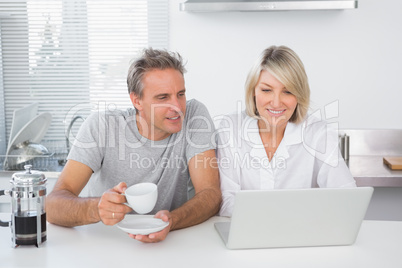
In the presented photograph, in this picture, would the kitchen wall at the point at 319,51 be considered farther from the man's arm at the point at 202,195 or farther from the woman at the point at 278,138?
the man's arm at the point at 202,195

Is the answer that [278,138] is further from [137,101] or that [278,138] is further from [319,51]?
[319,51]

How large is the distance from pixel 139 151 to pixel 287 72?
0.66 metres

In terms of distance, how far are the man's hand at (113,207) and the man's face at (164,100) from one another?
505mm

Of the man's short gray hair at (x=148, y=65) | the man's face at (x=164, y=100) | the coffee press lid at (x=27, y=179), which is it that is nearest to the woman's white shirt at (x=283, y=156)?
the man's face at (x=164, y=100)

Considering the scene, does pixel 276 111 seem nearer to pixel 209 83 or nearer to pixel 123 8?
pixel 209 83

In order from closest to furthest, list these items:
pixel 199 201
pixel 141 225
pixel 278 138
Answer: pixel 141 225, pixel 199 201, pixel 278 138

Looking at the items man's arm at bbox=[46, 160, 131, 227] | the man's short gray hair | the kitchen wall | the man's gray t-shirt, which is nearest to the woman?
the man's gray t-shirt

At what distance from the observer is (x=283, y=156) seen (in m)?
2.12

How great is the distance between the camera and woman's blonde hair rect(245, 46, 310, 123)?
2055mm

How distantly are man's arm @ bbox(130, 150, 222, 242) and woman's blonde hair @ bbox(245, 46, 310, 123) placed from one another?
0.36m

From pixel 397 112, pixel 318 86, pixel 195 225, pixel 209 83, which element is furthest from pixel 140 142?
pixel 397 112

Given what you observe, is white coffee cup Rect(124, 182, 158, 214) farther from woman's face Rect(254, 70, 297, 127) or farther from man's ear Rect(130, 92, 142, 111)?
woman's face Rect(254, 70, 297, 127)

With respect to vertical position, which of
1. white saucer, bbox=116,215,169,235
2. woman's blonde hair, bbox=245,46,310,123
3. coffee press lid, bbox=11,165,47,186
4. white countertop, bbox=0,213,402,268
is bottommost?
white countertop, bbox=0,213,402,268

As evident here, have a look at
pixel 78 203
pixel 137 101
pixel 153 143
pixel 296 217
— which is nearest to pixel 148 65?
pixel 137 101
